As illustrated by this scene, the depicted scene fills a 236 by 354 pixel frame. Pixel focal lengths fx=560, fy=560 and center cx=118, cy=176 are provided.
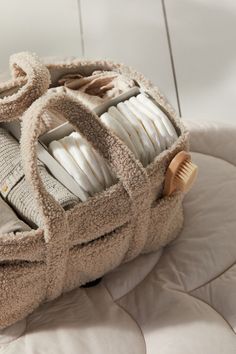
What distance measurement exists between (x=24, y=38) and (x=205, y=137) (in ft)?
1.82

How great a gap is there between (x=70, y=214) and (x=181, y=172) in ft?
0.53

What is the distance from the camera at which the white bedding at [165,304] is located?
71 centimetres

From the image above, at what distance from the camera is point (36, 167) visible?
24.0 inches

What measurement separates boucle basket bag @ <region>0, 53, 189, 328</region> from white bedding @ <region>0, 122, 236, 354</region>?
0.04m

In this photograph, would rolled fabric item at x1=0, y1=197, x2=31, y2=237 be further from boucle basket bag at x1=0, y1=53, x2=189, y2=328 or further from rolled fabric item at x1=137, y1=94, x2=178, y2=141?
rolled fabric item at x1=137, y1=94, x2=178, y2=141

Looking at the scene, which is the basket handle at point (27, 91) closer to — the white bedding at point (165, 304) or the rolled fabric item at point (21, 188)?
the rolled fabric item at point (21, 188)

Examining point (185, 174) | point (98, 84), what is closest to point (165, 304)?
point (185, 174)

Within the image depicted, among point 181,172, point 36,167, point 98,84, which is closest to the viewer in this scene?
point 36,167

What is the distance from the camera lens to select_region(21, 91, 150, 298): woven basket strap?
614 mm

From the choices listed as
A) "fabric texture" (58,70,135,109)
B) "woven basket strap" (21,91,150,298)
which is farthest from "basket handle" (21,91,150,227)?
"fabric texture" (58,70,135,109)

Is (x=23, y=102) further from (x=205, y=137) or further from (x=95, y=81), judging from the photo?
(x=205, y=137)

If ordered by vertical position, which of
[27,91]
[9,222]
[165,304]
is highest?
[27,91]

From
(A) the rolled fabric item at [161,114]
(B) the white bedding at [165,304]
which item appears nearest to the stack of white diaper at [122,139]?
(A) the rolled fabric item at [161,114]

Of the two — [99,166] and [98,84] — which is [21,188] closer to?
[99,166]
